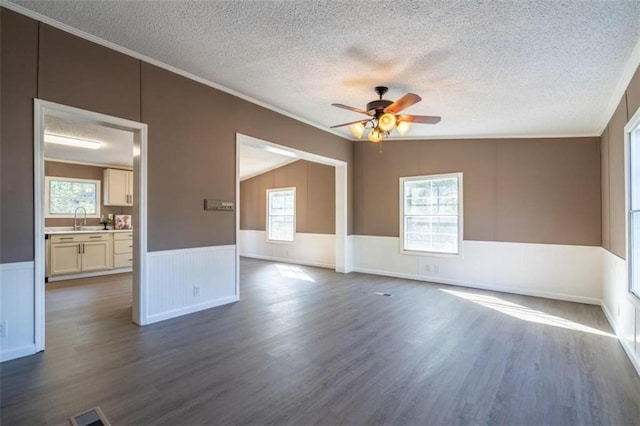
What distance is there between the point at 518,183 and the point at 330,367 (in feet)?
14.9

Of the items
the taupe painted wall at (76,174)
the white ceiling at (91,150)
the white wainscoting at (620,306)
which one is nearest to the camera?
the white wainscoting at (620,306)

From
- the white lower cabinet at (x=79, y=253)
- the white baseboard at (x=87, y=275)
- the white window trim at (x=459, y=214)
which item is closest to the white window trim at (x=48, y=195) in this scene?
the white lower cabinet at (x=79, y=253)

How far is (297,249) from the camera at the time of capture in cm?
838

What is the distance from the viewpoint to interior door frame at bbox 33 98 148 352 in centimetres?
285

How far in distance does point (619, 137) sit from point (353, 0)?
3.38 m

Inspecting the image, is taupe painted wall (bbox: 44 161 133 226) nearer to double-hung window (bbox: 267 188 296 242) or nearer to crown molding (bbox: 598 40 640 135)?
double-hung window (bbox: 267 188 296 242)

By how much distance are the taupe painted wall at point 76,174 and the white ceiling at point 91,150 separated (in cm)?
15

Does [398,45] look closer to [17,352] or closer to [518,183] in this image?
[518,183]

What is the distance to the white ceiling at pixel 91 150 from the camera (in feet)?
14.9

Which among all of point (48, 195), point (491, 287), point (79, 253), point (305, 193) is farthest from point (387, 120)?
point (48, 195)

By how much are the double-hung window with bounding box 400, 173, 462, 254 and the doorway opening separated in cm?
129

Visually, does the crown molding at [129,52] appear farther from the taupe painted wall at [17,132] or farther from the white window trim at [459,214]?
the white window trim at [459,214]

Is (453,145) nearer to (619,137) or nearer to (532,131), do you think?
(532,131)

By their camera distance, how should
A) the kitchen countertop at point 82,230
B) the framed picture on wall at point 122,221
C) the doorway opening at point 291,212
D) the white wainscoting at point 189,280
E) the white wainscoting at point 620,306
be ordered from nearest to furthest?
the white wainscoting at point 620,306 → the white wainscoting at point 189,280 → the kitchen countertop at point 82,230 → the doorway opening at point 291,212 → the framed picture on wall at point 122,221
